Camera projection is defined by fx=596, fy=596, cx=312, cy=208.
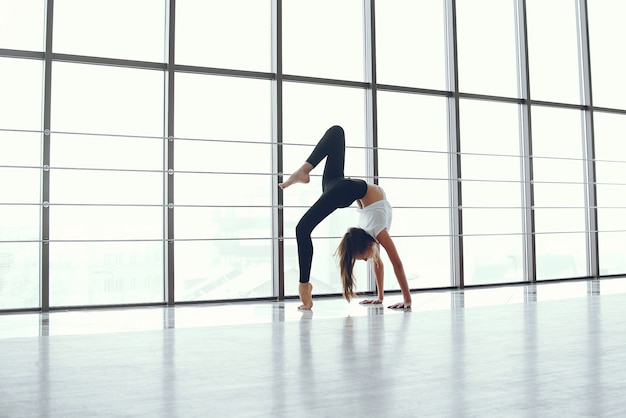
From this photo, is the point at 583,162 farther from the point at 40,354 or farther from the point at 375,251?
the point at 40,354

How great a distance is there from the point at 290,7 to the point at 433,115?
1.20 meters

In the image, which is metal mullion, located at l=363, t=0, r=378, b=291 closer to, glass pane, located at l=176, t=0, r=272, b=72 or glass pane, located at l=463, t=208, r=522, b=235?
glass pane, located at l=176, t=0, r=272, b=72

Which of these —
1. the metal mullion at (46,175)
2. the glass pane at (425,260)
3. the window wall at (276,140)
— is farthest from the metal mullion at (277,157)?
the metal mullion at (46,175)

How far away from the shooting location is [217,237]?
335 centimetres

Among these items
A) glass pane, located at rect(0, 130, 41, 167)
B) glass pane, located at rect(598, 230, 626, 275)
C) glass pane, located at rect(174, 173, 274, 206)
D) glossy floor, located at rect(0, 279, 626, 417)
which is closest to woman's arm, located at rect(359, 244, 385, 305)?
glossy floor, located at rect(0, 279, 626, 417)

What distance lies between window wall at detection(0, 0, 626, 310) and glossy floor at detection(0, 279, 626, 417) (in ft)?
2.29

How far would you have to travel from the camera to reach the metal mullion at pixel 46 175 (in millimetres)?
2908

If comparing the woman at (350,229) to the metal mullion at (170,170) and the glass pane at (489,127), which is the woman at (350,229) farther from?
the glass pane at (489,127)

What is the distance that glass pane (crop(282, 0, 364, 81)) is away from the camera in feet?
12.0

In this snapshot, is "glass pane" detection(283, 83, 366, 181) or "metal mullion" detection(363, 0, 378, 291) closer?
"glass pane" detection(283, 83, 366, 181)

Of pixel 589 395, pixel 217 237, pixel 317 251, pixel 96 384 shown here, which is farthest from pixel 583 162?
pixel 96 384

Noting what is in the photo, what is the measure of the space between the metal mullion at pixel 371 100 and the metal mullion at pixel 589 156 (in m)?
1.87

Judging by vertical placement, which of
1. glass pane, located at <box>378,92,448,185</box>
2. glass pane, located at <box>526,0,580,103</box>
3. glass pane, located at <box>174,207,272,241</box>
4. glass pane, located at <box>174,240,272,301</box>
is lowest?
glass pane, located at <box>174,240,272,301</box>

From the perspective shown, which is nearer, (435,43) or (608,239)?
(435,43)
